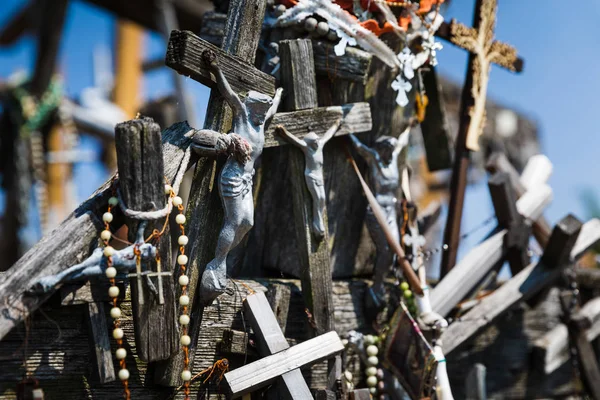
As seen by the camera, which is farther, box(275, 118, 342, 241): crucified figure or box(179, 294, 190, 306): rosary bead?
box(275, 118, 342, 241): crucified figure

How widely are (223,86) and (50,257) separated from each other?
97 centimetres

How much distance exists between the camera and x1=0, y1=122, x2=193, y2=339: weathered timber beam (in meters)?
2.43

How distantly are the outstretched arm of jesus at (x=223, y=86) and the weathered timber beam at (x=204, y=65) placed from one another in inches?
0.9

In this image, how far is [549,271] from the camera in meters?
4.46

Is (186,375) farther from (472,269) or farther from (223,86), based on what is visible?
(472,269)

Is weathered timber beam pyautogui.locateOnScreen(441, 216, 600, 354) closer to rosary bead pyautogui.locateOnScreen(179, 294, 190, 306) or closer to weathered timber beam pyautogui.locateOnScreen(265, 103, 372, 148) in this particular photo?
weathered timber beam pyautogui.locateOnScreen(265, 103, 372, 148)

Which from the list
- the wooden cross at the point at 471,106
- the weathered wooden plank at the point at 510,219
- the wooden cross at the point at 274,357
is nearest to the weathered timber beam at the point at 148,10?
the wooden cross at the point at 471,106

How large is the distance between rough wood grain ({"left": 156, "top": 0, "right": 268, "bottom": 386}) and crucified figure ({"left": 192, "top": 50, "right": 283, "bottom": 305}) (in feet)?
0.14

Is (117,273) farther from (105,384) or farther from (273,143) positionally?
(273,143)

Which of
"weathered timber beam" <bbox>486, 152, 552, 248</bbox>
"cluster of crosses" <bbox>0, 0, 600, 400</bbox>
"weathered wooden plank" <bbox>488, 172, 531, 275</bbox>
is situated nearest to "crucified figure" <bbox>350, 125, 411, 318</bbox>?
"cluster of crosses" <bbox>0, 0, 600, 400</bbox>

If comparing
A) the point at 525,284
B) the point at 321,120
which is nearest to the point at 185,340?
the point at 321,120

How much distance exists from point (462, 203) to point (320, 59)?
1322mm

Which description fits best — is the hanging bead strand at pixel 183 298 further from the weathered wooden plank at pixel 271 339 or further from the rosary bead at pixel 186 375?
the weathered wooden plank at pixel 271 339

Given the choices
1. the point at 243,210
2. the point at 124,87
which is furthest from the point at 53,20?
the point at 243,210
